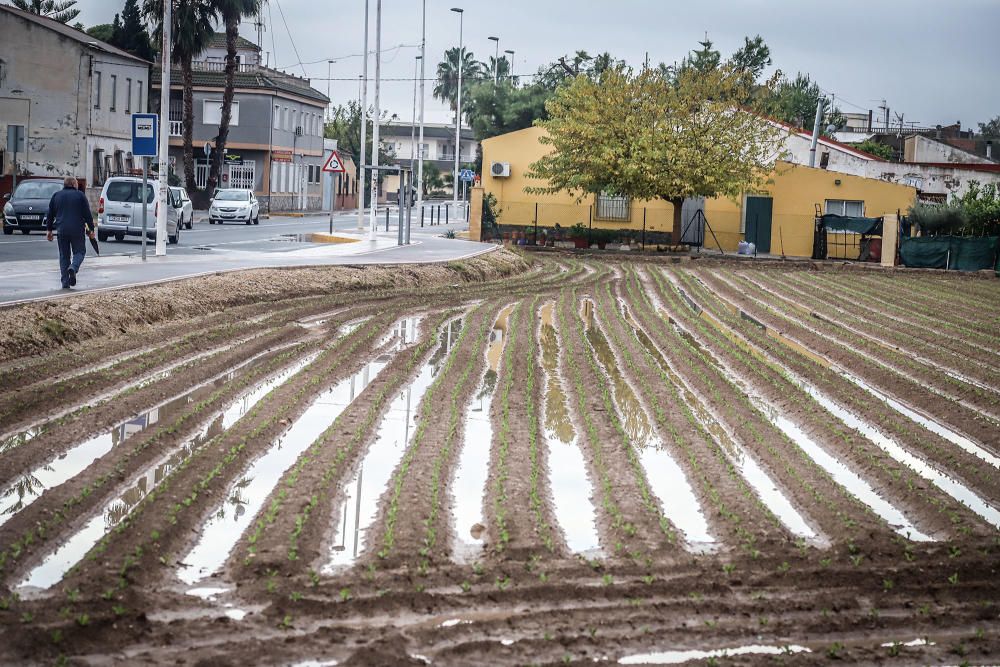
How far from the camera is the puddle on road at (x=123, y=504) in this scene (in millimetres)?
7012

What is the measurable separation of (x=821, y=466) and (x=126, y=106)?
55957 mm

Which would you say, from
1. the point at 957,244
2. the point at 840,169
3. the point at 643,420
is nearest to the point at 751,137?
the point at 957,244

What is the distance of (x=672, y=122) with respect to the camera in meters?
45.6

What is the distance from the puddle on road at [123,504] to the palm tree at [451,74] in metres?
132

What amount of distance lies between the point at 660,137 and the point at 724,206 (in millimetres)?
7384

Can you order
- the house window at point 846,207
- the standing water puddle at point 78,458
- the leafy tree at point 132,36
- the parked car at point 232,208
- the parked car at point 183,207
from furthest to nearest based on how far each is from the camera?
the leafy tree at point 132,36
the parked car at point 232,208
the house window at point 846,207
the parked car at point 183,207
the standing water puddle at point 78,458

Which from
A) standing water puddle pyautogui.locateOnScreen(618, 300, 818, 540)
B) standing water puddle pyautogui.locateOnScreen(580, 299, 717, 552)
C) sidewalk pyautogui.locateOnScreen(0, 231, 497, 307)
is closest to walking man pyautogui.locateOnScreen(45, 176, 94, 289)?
sidewalk pyautogui.locateOnScreen(0, 231, 497, 307)

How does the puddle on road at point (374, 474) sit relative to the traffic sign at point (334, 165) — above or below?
below

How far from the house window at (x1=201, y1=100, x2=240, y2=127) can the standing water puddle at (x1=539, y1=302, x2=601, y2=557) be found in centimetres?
6730

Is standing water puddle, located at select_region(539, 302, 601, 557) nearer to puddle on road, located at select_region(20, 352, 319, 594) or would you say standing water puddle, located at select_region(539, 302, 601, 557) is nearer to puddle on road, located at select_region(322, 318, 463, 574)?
puddle on road, located at select_region(322, 318, 463, 574)

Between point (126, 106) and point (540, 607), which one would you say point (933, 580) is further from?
point (126, 106)

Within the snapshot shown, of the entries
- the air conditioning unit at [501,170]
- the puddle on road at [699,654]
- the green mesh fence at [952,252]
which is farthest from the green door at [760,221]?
the puddle on road at [699,654]

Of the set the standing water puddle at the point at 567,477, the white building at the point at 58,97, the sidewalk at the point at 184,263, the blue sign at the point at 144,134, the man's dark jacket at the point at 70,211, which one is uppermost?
the white building at the point at 58,97

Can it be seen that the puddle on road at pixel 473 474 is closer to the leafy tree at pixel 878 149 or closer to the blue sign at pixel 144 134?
the blue sign at pixel 144 134
